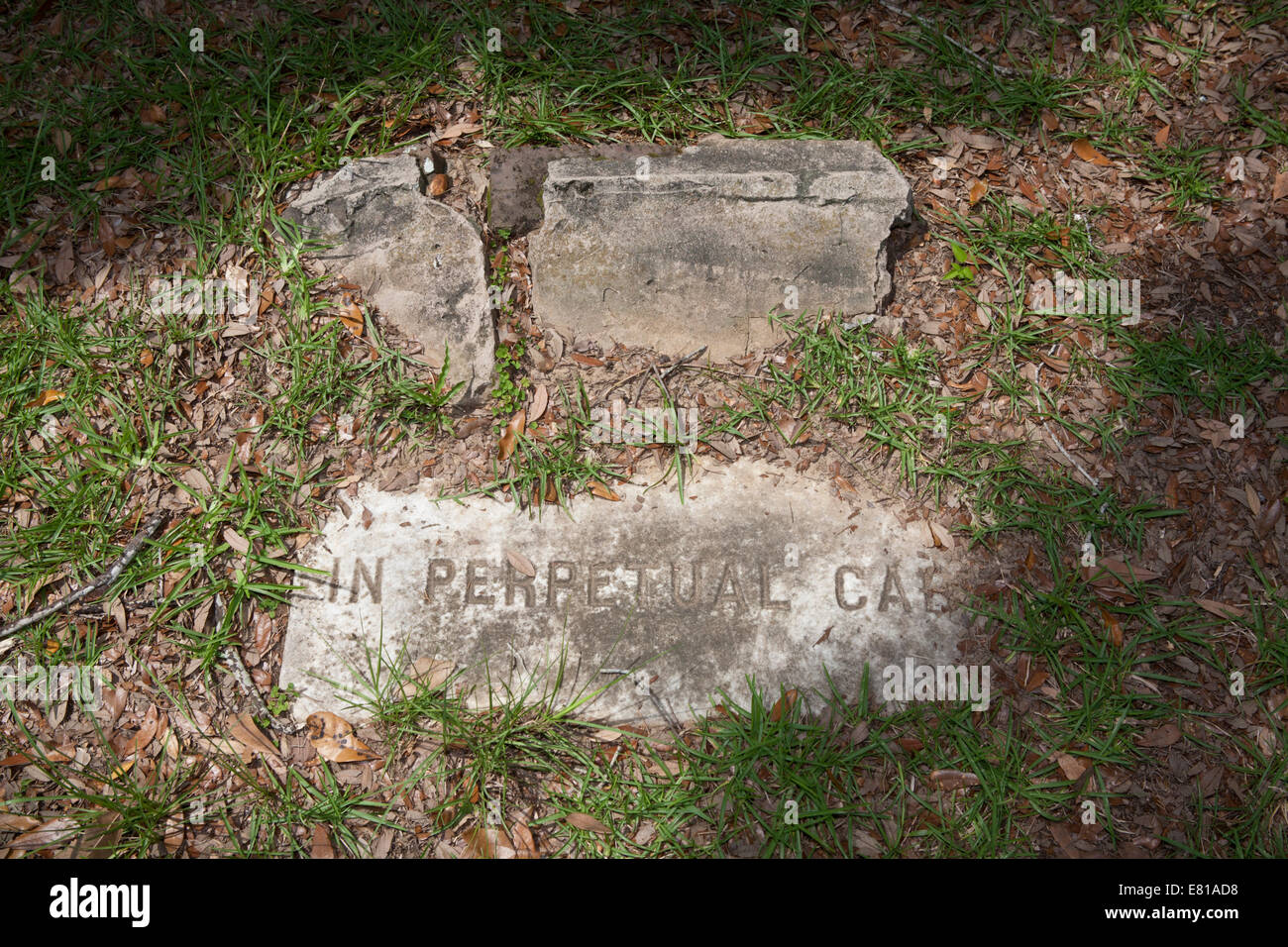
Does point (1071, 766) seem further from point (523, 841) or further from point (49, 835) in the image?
point (49, 835)

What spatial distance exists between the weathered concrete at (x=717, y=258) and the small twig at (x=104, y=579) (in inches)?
62.4

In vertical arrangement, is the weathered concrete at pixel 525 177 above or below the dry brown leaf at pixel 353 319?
above

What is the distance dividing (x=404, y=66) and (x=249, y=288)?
1170 millimetres

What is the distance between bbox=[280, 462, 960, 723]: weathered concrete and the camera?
2609 mm

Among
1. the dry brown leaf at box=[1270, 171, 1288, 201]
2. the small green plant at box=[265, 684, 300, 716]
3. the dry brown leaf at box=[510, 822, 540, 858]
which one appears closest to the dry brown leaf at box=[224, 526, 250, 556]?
the small green plant at box=[265, 684, 300, 716]

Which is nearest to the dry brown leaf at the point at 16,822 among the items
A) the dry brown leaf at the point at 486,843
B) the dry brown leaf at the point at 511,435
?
the dry brown leaf at the point at 486,843

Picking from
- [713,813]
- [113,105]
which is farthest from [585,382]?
[113,105]

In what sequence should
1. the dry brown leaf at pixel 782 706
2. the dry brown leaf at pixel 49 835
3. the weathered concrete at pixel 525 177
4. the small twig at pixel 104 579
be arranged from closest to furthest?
1. the dry brown leaf at pixel 49 835
2. the dry brown leaf at pixel 782 706
3. the small twig at pixel 104 579
4. the weathered concrete at pixel 525 177

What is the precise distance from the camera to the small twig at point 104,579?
2.70m

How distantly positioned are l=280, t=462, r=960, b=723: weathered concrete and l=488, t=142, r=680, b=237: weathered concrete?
1193mm

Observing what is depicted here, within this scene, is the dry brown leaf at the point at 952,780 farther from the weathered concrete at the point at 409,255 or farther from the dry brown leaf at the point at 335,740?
the weathered concrete at the point at 409,255

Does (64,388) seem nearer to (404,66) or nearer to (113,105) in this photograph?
(113,105)

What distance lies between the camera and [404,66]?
3414mm

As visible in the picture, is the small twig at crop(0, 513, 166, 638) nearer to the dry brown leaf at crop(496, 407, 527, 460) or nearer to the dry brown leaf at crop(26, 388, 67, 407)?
the dry brown leaf at crop(26, 388, 67, 407)
